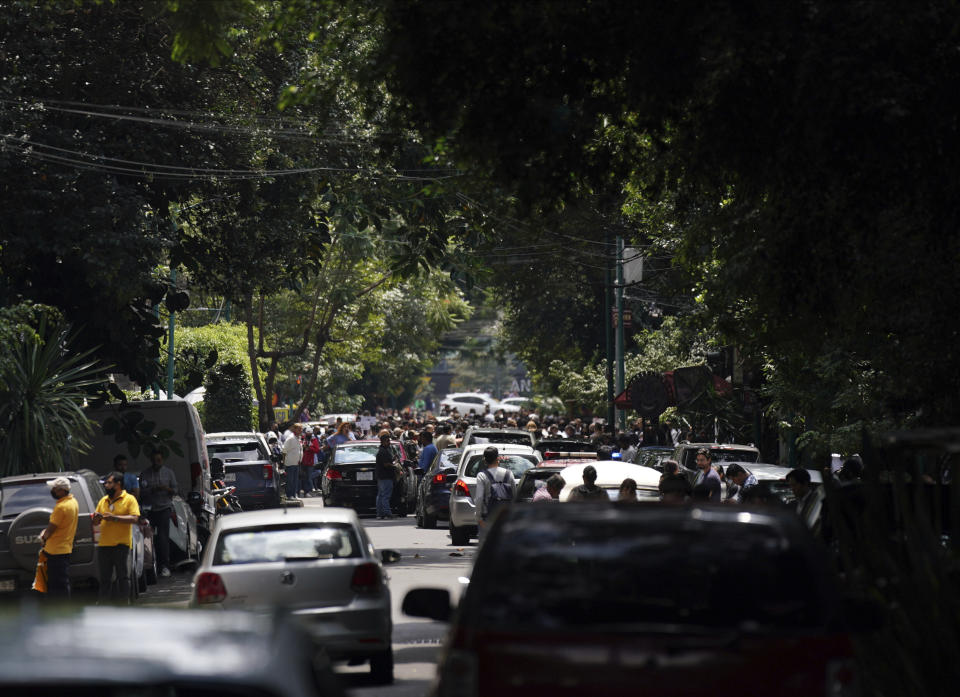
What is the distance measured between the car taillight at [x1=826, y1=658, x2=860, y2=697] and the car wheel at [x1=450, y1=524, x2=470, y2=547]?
18979 millimetres

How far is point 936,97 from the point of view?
9.91 metres

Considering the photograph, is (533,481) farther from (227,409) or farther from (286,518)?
(227,409)

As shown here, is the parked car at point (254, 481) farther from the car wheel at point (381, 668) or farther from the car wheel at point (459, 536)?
the car wheel at point (381, 668)

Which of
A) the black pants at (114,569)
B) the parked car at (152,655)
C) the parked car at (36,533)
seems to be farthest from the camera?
the parked car at (36,533)

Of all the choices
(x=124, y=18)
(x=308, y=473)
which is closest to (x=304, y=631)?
(x=124, y=18)

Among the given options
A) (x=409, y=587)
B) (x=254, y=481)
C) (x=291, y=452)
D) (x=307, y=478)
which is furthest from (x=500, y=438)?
(x=409, y=587)

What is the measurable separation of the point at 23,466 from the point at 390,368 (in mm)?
Result: 56779

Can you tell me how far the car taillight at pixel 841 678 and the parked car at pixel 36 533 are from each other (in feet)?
40.6

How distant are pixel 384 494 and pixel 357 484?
3.83ft

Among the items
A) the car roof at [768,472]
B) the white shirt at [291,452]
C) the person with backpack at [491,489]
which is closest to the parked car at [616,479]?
the person with backpack at [491,489]

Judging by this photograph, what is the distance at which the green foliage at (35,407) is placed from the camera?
68.1 feet

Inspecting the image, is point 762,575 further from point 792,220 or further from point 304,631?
point 792,220

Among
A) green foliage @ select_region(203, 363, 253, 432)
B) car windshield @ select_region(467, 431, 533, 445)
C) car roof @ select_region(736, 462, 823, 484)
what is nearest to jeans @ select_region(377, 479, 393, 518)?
car windshield @ select_region(467, 431, 533, 445)

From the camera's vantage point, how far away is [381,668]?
452 inches
